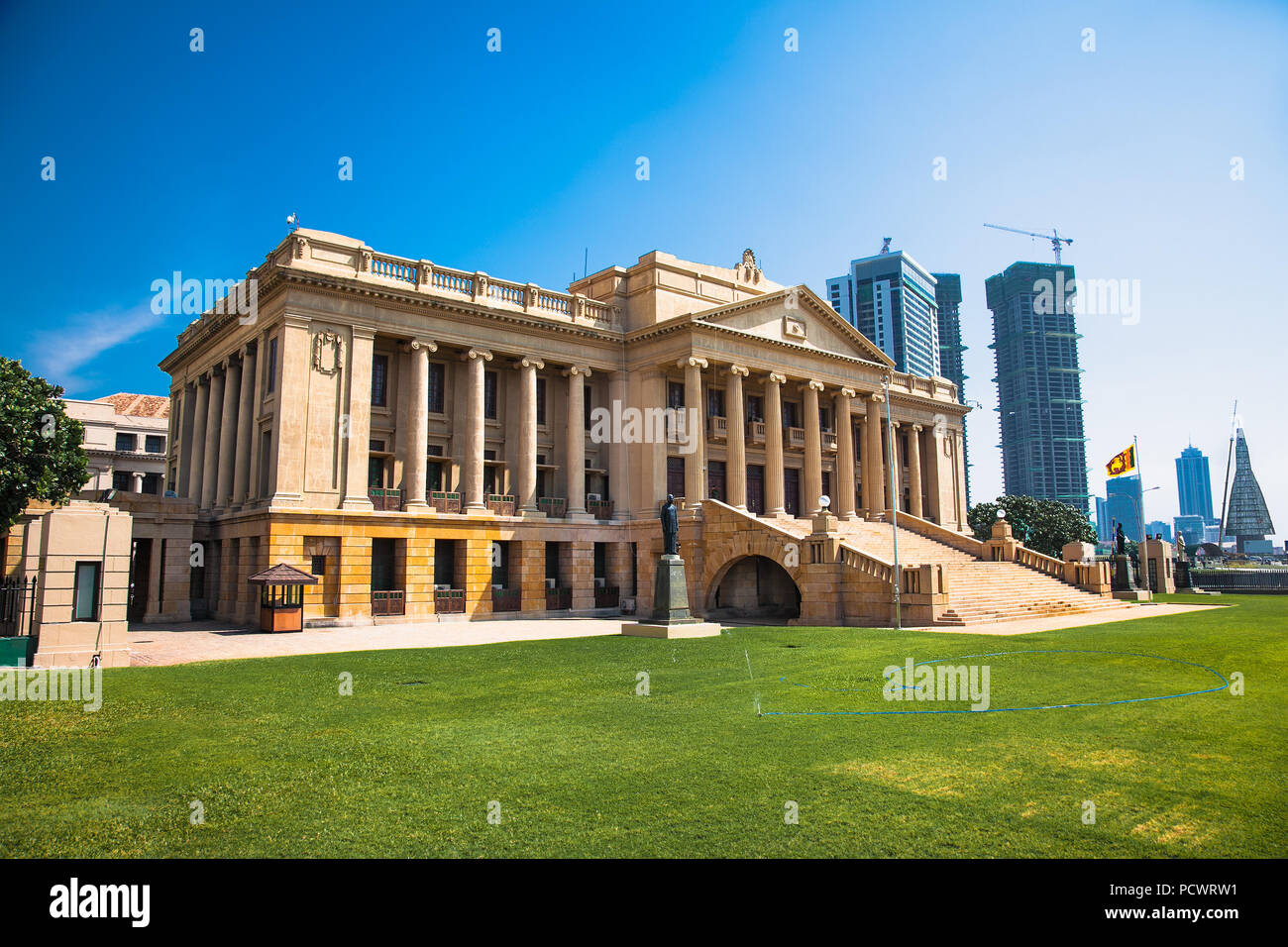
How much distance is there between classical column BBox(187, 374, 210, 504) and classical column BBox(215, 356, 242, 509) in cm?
400

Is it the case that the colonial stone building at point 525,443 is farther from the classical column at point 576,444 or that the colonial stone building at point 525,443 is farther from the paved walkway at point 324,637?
the paved walkway at point 324,637

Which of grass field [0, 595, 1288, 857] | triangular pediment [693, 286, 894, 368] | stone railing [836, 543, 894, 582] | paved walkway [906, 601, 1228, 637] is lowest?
grass field [0, 595, 1288, 857]

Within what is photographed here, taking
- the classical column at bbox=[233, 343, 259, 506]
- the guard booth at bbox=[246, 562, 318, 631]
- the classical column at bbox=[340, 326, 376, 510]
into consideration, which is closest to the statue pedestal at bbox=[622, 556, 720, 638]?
the guard booth at bbox=[246, 562, 318, 631]

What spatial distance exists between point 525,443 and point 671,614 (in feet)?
60.0

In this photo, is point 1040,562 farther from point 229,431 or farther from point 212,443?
point 212,443

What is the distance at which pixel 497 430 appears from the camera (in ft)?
139

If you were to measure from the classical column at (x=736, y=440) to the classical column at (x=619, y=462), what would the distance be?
5.42 meters

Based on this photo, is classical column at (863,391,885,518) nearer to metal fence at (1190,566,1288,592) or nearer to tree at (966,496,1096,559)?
metal fence at (1190,566,1288,592)

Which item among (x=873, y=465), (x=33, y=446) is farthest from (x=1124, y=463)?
(x=33, y=446)

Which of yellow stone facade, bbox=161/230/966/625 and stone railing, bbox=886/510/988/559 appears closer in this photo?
yellow stone facade, bbox=161/230/966/625

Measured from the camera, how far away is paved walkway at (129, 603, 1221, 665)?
23.7m

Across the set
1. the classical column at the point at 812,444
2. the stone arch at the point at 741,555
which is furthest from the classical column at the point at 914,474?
the stone arch at the point at 741,555

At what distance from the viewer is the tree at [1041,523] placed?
86.9 m
